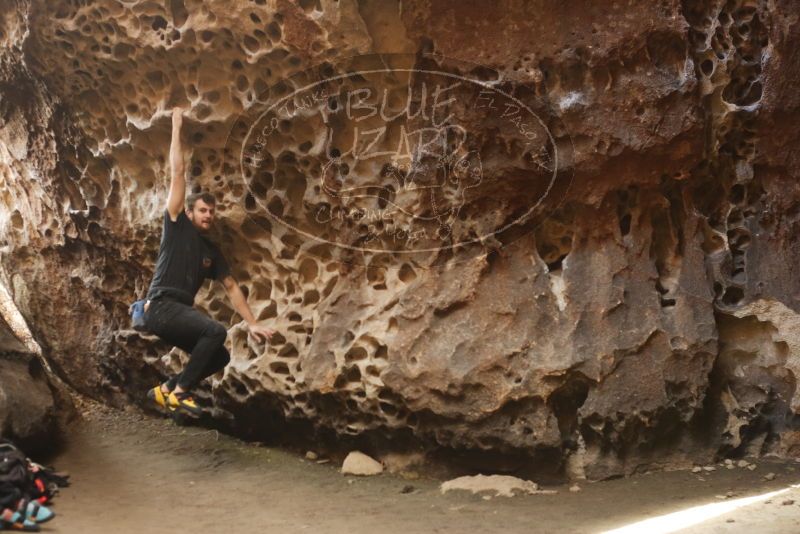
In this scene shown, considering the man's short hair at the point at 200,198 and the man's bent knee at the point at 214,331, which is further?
the man's short hair at the point at 200,198

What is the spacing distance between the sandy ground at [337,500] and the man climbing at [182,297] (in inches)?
22.7

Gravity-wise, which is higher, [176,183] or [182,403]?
[176,183]

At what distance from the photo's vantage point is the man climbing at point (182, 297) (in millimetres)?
4777

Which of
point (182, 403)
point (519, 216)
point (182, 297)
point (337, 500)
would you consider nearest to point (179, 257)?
point (182, 297)

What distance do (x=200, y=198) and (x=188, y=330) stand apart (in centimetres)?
77

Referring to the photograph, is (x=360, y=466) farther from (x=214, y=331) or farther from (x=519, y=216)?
(x=519, y=216)

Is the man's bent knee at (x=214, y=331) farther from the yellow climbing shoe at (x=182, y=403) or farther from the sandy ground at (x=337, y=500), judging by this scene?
the sandy ground at (x=337, y=500)

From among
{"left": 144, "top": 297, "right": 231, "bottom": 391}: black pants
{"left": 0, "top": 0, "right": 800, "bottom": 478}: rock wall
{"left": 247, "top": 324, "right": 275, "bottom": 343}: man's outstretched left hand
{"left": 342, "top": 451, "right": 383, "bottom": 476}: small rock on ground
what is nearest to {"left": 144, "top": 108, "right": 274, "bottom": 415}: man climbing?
{"left": 144, "top": 297, "right": 231, "bottom": 391}: black pants

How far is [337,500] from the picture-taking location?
15.7ft

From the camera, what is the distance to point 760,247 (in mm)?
5195

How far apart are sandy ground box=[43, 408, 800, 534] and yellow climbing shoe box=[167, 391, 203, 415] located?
494 mm

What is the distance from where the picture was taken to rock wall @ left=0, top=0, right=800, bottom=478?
4844mm

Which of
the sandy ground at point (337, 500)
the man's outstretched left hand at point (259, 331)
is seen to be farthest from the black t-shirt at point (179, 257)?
the sandy ground at point (337, 500)

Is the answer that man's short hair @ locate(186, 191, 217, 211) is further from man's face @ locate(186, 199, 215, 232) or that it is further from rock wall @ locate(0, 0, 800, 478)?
rock wall @ locate(0, 0, 800, 478)
